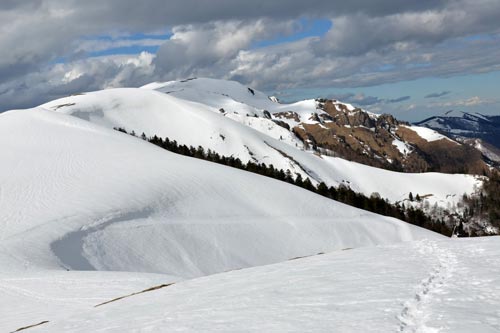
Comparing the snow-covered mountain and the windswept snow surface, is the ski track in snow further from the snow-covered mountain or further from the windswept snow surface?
the windswept snow surface

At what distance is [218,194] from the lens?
2640 inches

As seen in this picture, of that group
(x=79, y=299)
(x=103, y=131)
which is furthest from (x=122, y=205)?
(x=103, y=131)

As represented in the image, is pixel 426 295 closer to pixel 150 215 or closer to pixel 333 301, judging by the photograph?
pixel 333 301

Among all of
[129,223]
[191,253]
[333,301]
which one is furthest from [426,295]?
[129,223]

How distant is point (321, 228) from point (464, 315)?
54715 mm

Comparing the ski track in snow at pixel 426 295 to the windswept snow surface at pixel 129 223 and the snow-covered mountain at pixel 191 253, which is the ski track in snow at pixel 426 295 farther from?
the windswept snow surface at pixel 129 223

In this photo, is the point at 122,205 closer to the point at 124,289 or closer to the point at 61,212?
the point at 61,212

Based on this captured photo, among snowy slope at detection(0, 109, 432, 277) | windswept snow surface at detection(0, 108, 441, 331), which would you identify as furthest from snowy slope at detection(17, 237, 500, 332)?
snowy slope at detection(0, 109, 432, 277)

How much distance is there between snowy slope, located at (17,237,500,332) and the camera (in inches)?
430

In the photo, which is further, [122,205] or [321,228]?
[321,228]

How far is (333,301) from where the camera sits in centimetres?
1316

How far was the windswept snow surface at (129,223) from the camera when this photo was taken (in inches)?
1004

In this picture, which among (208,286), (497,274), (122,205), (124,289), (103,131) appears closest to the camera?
(497,274)

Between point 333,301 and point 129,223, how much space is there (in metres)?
39.6
